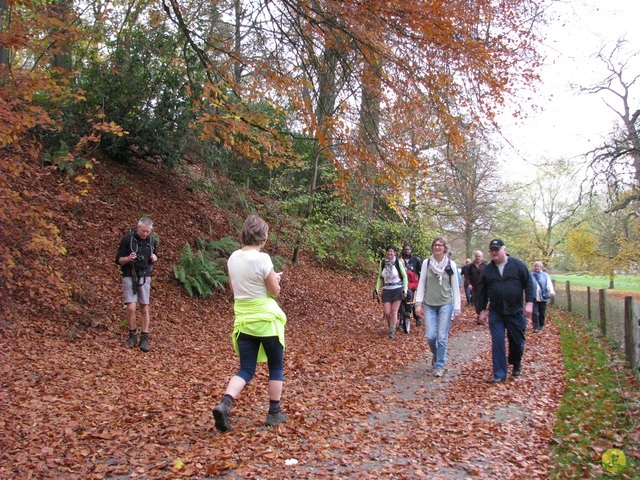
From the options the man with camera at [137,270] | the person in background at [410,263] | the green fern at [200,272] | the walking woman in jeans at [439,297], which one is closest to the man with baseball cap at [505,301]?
the walking woman in jeans at [439,297]

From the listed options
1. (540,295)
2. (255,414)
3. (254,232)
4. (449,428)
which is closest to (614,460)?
(449,428)

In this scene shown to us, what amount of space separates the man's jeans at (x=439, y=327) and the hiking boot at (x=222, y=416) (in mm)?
3924

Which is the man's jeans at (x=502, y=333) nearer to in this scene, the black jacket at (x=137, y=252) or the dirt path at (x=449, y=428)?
the dirt path at (x=449, y=428)

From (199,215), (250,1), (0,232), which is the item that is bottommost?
(0,232)

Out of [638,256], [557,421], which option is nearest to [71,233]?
[557,421]

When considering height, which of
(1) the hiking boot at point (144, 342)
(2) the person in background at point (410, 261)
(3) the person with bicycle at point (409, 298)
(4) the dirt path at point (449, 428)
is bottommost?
(4) the dirt path at point (449, 428)

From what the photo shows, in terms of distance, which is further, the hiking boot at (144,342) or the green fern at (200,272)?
the green fern at (200,272)

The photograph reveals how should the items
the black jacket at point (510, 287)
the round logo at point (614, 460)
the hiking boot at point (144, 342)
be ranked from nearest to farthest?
the round logo at point (614, 460)
the black jacket at point (510, 287)
the hiking boot at point (144, 342)

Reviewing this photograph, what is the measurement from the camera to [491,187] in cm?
2866

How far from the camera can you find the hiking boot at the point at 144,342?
7602 mm

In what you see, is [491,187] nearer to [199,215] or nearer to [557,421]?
[199,215]

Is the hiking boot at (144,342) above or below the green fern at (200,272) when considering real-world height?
below

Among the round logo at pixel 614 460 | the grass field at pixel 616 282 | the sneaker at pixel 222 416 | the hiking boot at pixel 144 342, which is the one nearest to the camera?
the round logo at pixel 614 460

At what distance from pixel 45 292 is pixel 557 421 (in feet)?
24.1
